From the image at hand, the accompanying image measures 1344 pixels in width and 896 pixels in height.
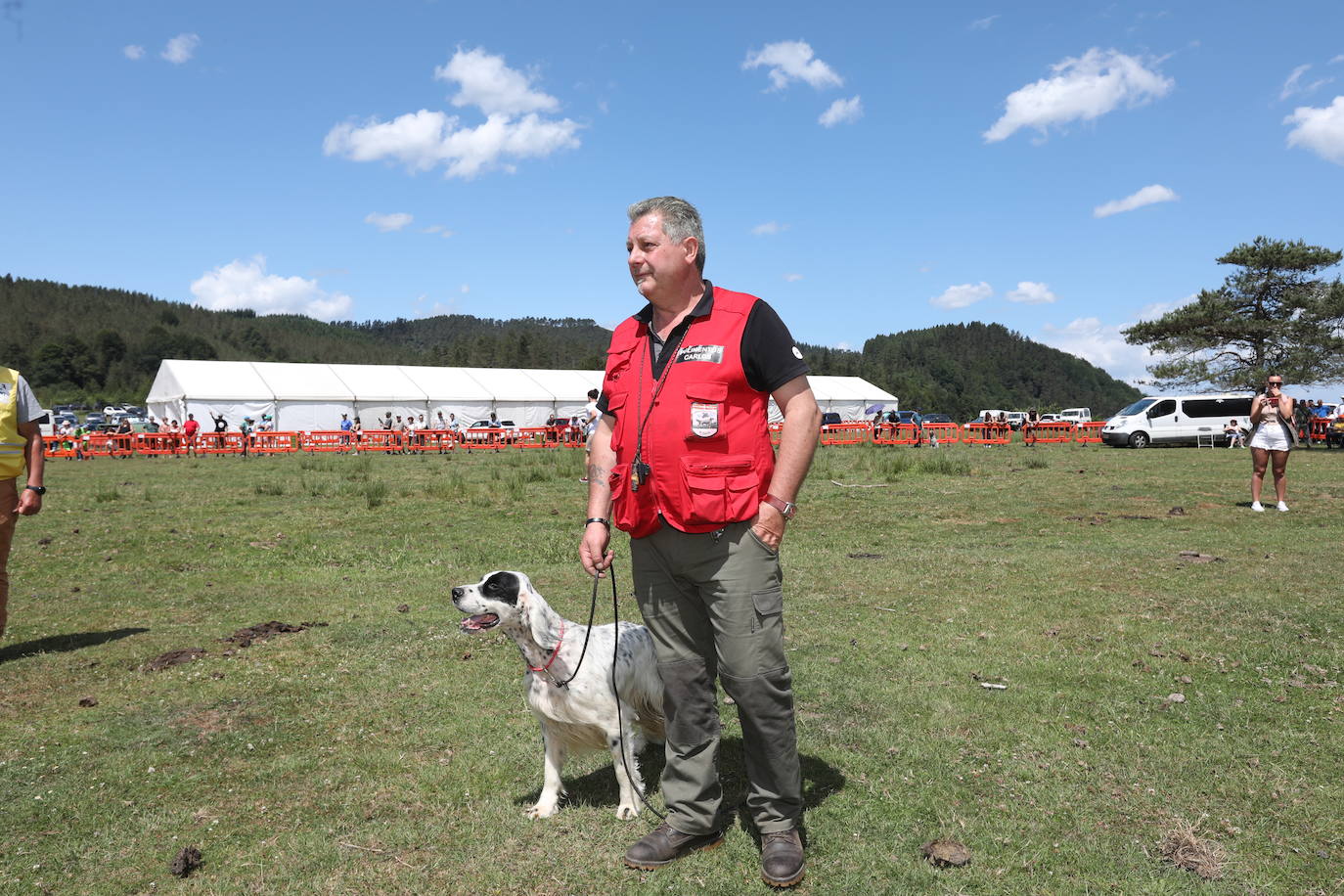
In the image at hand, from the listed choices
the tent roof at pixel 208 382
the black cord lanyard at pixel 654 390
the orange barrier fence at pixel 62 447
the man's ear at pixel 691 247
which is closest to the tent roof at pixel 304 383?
the tent roof at pixel 208 382

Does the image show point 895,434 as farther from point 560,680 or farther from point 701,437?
point 701,437

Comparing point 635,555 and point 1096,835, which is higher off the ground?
point 635,555

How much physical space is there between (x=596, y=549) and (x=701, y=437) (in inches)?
25.8

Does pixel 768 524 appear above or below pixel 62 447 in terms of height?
above

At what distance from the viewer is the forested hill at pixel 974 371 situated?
4946 inches

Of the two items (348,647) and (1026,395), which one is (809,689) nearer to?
A: (348,647)

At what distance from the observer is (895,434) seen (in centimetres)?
3494

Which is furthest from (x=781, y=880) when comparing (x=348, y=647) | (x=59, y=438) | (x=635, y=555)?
(x=59, y=438)

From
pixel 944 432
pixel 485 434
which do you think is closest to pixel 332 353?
pixel 485 434

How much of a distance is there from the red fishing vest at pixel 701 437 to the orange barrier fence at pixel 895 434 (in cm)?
3084

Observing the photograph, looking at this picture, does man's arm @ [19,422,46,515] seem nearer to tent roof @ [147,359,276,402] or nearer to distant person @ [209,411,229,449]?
distant person @ [209,411,229,449]

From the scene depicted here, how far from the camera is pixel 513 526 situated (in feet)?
38.6

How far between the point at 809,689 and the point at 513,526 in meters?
7.37

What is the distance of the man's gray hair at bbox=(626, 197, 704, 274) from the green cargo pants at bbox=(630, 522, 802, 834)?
3.51 ft
